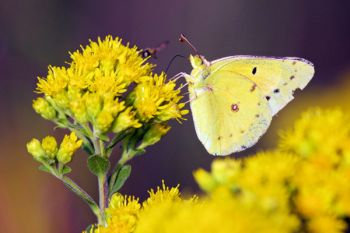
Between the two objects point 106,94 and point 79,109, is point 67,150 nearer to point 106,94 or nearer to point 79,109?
point 79,109

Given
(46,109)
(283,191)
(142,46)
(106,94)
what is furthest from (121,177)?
(142,46)

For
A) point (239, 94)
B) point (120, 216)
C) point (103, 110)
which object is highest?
point (103, 110)

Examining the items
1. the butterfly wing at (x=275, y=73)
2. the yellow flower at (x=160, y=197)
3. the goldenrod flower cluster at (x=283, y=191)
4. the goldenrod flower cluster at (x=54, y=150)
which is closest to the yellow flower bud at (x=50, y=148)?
the goldenrod flower cluster at (x=54, y=150)

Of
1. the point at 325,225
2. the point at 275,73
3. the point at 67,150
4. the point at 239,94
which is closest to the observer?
the point at 325,225

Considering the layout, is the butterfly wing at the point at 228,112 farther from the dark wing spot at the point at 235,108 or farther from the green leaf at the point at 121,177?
the green leaf at the point at 121,177

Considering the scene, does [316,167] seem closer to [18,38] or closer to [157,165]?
[157,165]
